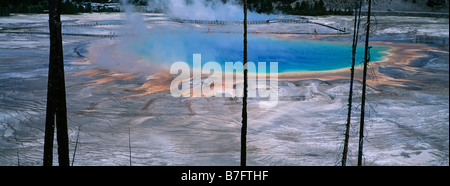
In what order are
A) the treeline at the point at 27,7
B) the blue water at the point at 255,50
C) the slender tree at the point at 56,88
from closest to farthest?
1. the slender tree at the point at 56,88
2. the blue water at the point at 255,50
3. the treeline at the point at 27,7

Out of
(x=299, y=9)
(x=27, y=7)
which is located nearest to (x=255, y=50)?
(x=299, y=9)

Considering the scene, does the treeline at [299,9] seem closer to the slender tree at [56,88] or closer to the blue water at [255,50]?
the blue water at [255,50]

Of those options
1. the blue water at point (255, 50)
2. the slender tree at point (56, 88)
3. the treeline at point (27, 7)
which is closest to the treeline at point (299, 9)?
the blue water at point (255, 50)

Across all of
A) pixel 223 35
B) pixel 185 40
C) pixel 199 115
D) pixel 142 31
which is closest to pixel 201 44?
pixel 185 40

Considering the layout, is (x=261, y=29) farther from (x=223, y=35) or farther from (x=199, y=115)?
(x=199, y=115)

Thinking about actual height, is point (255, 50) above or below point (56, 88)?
below

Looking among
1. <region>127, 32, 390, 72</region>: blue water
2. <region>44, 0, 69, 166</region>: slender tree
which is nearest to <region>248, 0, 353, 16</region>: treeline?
<region>127, 32, 390, 72</region>: blue water

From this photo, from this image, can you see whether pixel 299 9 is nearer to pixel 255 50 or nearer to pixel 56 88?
pixel 255 50

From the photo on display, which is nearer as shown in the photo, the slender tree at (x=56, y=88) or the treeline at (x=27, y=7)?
the slender tree at (x=56, y=88)
